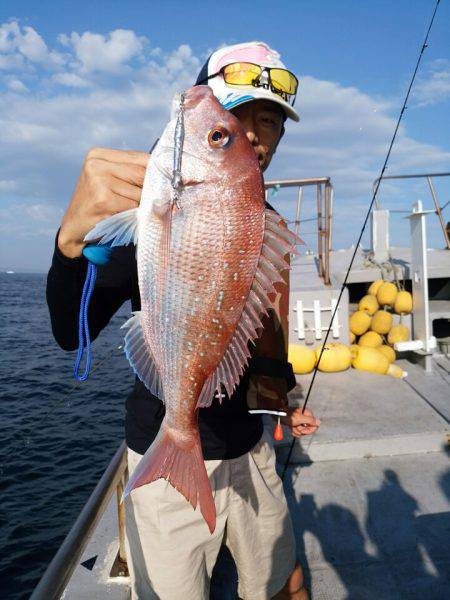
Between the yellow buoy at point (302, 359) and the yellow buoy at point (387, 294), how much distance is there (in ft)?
7.30

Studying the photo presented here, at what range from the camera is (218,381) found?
1.49 metres

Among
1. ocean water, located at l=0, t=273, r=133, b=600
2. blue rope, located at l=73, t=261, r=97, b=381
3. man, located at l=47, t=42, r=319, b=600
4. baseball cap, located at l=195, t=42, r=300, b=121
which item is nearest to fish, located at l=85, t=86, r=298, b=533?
blue rope, located at l=73, t=261, r=97, b=381

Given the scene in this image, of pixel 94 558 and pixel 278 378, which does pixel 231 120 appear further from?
pixel 94 558

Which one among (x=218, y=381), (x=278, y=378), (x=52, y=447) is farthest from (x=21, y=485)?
(x=218, y=381)

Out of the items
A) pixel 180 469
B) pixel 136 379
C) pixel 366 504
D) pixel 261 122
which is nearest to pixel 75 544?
pixel 136 379

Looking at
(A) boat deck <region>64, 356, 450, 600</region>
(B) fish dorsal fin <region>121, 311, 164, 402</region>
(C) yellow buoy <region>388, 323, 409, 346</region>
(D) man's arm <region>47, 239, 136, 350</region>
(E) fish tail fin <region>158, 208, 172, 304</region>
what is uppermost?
(E) fish tail fin <region>158, 208, 172, 304</region>

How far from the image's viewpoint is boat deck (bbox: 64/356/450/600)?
3.02m

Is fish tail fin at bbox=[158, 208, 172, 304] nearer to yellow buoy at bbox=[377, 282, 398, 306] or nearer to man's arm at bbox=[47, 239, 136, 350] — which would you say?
man's arm at bbox=[47, 239, 136, 350]

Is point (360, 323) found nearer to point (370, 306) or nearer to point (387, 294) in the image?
point (370, 306)

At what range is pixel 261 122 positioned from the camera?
2.19 m

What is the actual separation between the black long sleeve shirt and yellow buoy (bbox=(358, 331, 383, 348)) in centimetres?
588

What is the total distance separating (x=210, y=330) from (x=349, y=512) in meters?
3.24

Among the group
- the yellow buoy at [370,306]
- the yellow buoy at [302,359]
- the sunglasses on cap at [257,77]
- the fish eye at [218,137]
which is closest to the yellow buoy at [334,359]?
the yellow buoy at [302,359]

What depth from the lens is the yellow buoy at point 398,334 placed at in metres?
7.86
